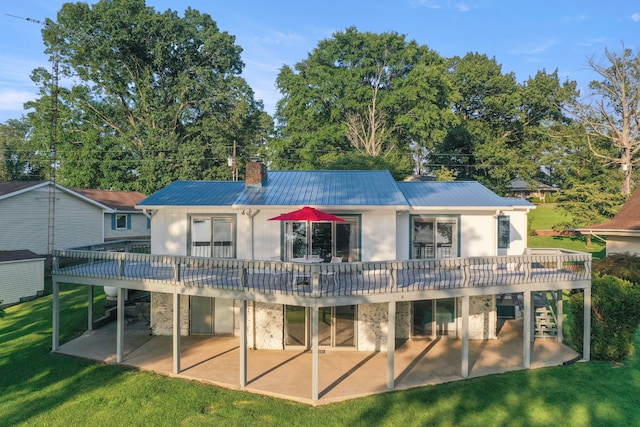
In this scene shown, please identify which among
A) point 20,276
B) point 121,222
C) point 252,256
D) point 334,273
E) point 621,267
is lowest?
point 20,276

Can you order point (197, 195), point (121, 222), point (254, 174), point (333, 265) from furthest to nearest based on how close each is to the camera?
point (121, 222) < point (254, 174) < point (197, 195) < point (333, 265)

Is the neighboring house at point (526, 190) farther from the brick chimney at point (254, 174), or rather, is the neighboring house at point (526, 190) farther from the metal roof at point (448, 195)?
the brick chimney at point (254, 174)

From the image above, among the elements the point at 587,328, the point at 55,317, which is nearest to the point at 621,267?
the point at 587,328

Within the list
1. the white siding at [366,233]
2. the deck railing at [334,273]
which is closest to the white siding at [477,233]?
the white siding at [366,233]

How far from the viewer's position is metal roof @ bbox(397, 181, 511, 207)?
39.5ft

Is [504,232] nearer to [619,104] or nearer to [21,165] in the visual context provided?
[619,104]

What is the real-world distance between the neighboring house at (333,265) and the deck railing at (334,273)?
0.04 m

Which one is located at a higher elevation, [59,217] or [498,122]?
[498,122]

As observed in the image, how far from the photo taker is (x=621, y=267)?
470 inches

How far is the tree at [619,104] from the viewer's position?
92.9 feet

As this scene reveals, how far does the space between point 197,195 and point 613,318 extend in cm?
1355

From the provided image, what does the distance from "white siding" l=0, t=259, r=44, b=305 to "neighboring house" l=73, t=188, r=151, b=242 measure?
9.42m

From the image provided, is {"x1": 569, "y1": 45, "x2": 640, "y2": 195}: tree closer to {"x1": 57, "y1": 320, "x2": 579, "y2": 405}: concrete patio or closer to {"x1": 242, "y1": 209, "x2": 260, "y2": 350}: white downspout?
{"x1": 57, "y1": 320, "x2": 579, "y2": 405}: concrete patio

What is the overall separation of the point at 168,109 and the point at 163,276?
2958cm
